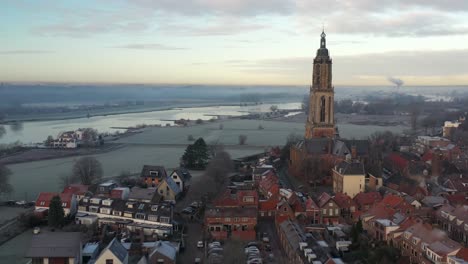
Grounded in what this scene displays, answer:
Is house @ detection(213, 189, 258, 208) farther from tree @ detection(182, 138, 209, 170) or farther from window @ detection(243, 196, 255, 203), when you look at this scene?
tree @ detection(182, 138, 209, 170)

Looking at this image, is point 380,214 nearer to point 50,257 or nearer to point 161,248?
point 161,248

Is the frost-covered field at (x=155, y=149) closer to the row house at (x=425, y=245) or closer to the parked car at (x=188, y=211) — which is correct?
the parked car at (x=188, y=211)

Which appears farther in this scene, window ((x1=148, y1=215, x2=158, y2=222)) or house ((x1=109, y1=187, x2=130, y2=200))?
house ((x1=109, y1=187, x2=130, y2=200))

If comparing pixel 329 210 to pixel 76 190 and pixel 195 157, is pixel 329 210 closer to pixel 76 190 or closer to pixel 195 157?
pixel 76 190

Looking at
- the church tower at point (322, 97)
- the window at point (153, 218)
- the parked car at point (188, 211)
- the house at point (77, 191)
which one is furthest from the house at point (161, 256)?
the church tower at point (322, 97)

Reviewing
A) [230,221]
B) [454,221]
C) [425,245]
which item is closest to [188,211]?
[230,221]

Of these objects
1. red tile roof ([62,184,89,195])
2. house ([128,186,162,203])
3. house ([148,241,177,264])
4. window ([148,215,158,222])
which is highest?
red tile roof ([62,184,89,195])

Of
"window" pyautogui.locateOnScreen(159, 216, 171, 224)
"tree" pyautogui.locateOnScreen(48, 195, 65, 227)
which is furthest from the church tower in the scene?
"tree" pyautogui.locateOnScreen(48, 195, 65, 227)
